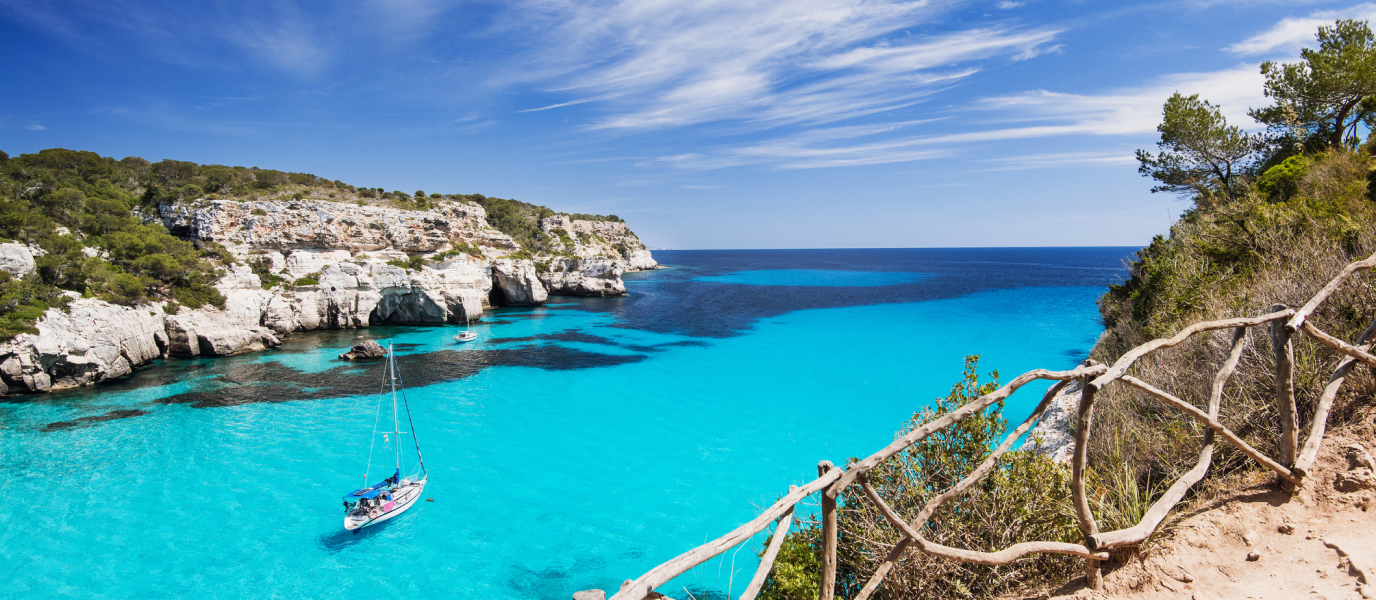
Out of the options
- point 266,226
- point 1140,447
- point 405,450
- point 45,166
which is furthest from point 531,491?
point 45,166

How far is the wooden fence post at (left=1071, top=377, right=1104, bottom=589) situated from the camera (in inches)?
134

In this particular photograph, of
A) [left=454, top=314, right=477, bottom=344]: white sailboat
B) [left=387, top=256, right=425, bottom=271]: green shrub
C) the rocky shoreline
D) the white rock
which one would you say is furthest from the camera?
[left=387, top=256, right=425, bottom=271]: green shrub

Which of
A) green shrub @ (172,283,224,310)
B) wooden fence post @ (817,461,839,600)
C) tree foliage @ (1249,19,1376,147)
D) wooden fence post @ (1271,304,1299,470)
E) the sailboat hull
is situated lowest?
the sailboat hull

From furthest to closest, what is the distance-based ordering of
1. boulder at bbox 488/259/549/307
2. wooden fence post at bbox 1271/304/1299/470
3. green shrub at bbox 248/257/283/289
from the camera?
boulder at bbox 488/259/549/307
green shrub at bbox 248/257/283/289
wooden fence post at bbox 1271/304/1299/470

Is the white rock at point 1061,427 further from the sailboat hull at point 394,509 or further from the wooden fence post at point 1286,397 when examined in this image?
the sailboat hull at point 394,509

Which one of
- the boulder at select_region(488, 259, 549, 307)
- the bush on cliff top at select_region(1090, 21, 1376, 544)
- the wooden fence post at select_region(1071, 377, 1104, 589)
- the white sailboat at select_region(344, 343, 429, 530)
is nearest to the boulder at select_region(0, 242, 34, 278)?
the white sailboat at select_region(344, 343, 429, 530)

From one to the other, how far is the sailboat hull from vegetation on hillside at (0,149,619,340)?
22085 millimetres

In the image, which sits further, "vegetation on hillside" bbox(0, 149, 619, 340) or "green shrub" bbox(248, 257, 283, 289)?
"green shrub" bbox(248, 257, 283, 289)

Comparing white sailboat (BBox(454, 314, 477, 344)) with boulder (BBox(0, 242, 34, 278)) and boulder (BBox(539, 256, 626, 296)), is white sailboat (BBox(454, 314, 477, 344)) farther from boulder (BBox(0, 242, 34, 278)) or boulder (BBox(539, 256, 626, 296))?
boulder (BBox(539, 256, 626, 296))

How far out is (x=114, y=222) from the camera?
34.3 metres

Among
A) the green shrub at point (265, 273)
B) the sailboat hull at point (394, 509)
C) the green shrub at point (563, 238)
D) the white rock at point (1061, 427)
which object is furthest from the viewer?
the green shrub at point (563, 238)

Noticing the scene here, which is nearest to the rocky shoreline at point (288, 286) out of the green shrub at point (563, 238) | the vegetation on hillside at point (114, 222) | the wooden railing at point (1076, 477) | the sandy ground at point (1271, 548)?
the vegetation on hillside at point (114, 222)

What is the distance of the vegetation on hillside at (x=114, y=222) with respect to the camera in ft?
86.6

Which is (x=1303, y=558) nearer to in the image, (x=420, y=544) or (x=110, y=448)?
(x=420, y=544)
